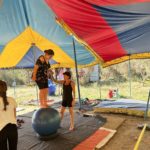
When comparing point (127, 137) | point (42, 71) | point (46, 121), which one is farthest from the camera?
point (42, 71)

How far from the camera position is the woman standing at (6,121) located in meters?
2.99

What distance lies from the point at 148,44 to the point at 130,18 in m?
2.13

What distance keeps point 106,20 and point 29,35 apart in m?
3.43

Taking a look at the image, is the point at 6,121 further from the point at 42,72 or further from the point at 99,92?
the point at 99,92

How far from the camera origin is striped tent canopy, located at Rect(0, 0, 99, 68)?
17.0ft

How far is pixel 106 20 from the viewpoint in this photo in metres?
4.20

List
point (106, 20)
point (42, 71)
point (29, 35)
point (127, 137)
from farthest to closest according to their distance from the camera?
point (29, 35) → point (42, 71) → point (127, 137) → point (106, 20)

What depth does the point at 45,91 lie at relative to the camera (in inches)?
221

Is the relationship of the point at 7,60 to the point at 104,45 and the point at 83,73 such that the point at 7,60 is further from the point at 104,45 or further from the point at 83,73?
the point at 83,73

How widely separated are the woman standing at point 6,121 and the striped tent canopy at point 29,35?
7.71 ft

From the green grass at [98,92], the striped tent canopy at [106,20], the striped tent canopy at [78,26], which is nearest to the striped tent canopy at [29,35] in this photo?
the striped tent canopy at [78,26]

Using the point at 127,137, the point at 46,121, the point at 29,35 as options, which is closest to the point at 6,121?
the point at 46,121

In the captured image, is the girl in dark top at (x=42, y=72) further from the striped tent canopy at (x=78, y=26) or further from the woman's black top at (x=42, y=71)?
the striped tent canopy at (x=78, y=26)

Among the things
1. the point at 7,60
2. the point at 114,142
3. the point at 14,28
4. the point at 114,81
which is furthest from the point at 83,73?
the point at 114,142
